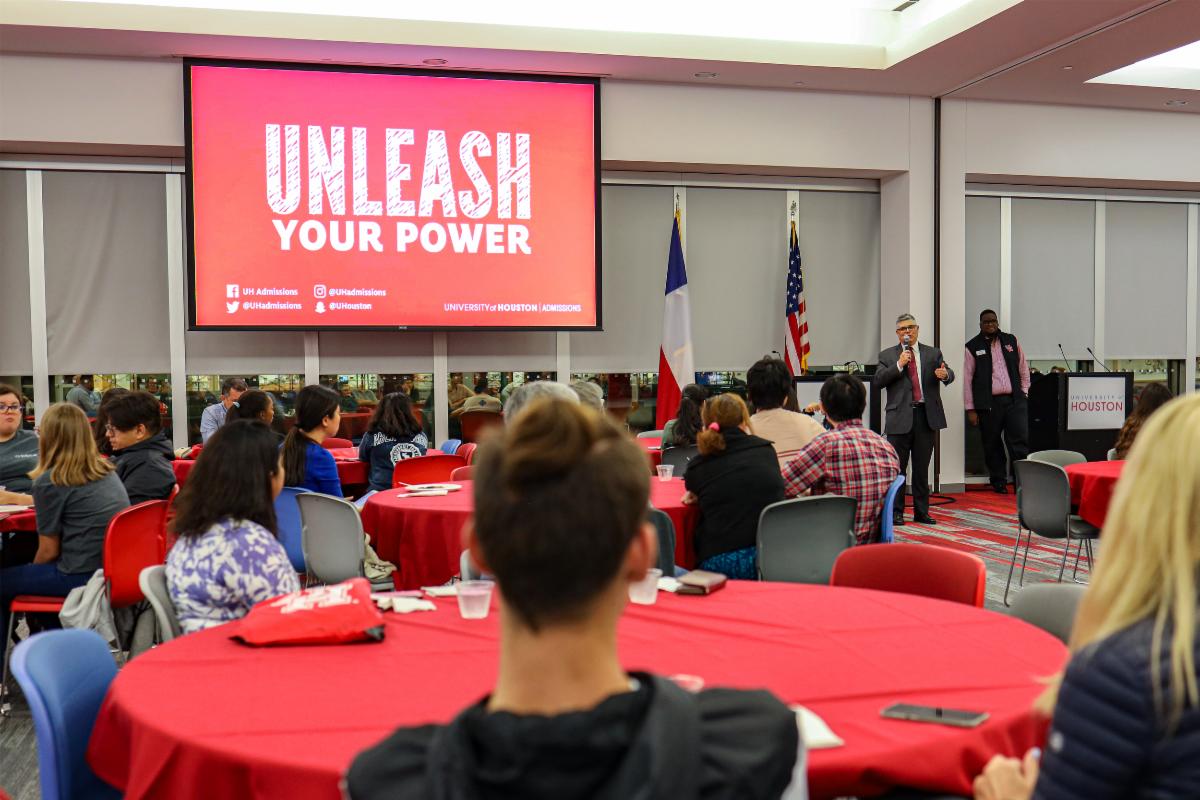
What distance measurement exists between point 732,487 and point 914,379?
5.06 metres

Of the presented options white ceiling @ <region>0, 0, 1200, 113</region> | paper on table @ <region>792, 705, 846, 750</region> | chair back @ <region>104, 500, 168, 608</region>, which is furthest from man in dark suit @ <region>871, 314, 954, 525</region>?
paper on table @ <region>792, 705, 846, 750</region>

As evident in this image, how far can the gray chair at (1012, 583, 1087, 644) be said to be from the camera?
7.82 ft

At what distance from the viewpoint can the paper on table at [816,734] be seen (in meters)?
1.54

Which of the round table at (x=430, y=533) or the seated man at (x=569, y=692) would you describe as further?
the round table at (x=430, y=533)

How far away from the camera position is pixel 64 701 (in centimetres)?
194

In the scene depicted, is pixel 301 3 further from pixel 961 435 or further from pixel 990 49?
pixel 961 435

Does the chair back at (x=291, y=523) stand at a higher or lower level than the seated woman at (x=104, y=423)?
lower

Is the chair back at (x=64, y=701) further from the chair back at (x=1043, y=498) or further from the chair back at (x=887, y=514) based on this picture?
the chair back at (x=1043, y=498)

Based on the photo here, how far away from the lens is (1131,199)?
34.0 feet

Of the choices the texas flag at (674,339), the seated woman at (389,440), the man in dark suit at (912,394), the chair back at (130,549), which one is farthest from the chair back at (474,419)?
the chair back at (130,549)

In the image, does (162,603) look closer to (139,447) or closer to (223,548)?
(223,548)

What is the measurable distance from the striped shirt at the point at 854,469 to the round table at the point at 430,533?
516 mm

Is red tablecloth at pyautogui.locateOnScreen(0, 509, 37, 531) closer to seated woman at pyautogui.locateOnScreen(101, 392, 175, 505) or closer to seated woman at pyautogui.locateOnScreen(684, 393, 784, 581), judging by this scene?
seated woman at pyautogui.locateOnScreen(101, 392, 175, 505)

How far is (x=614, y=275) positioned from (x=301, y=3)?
3461mm
